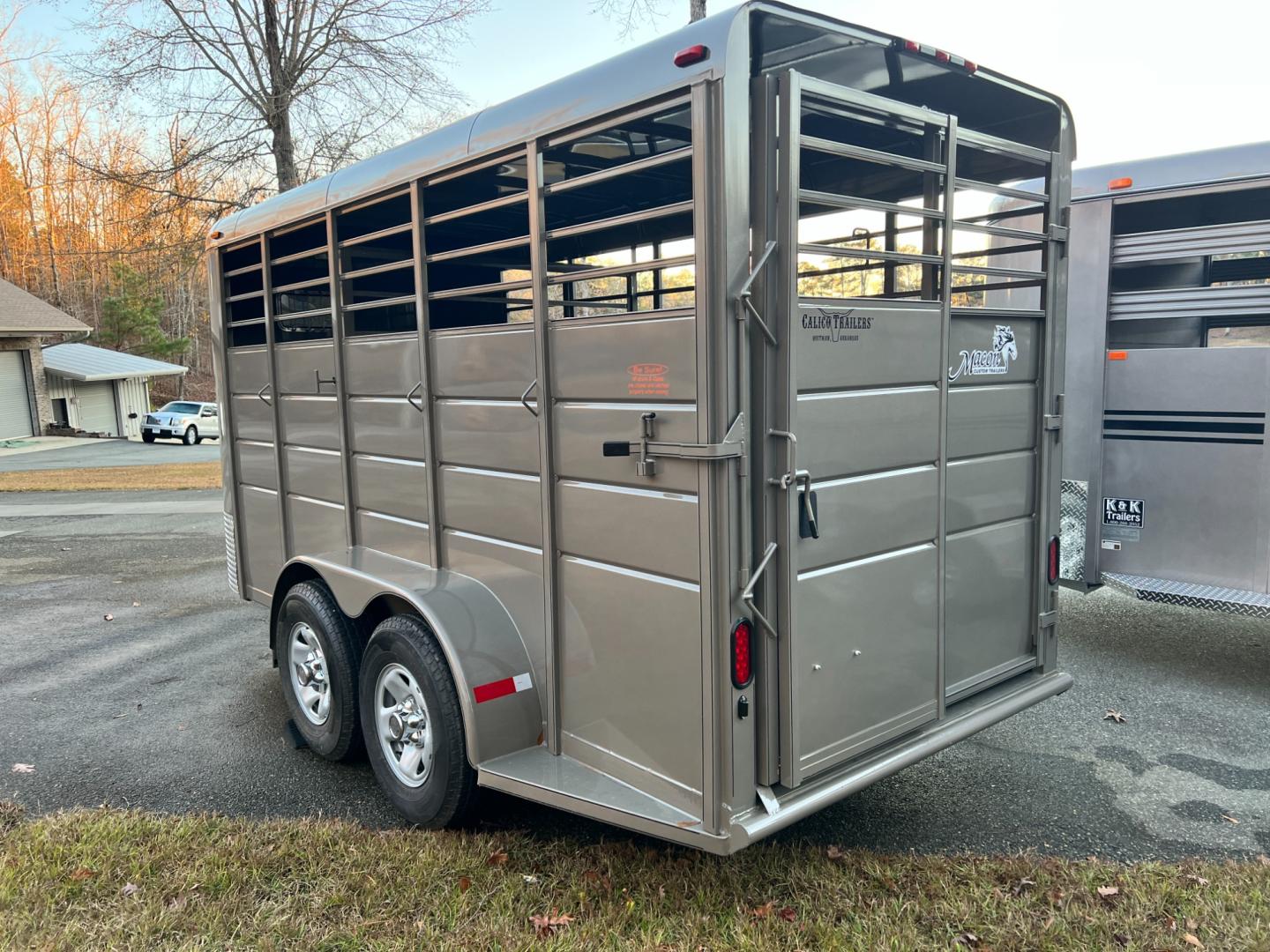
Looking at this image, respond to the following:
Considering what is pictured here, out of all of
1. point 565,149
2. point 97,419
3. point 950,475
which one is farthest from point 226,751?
point 97,419

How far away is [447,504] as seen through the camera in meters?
3.87

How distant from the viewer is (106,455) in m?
23.8

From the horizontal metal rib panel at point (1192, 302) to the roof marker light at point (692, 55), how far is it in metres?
3.68

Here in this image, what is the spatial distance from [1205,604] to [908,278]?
105 inches

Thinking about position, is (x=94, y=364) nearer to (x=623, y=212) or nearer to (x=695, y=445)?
(x=623, y=212)

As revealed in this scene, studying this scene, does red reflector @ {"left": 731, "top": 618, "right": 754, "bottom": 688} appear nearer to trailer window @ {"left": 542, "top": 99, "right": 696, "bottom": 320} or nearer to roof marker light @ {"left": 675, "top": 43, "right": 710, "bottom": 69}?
trailer window @ {"left": 542, "top": 99, "right": 696, "bottom": 320}

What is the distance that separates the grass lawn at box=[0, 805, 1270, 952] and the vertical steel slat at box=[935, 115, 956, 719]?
0.73m

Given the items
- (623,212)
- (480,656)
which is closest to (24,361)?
(623,212)

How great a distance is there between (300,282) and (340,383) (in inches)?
26.5

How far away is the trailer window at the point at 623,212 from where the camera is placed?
2834 millimetres

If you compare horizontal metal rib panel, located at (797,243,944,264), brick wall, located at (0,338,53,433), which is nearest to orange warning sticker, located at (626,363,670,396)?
horizontal metal rib panel, located at (797,243,944,264)

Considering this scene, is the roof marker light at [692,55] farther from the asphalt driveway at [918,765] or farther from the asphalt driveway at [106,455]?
the asphalt driveway at [106,455]

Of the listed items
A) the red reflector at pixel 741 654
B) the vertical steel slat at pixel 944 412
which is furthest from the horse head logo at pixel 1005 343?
the red reflector at pixel 741 654

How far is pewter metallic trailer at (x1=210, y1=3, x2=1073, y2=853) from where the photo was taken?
2775 mm
